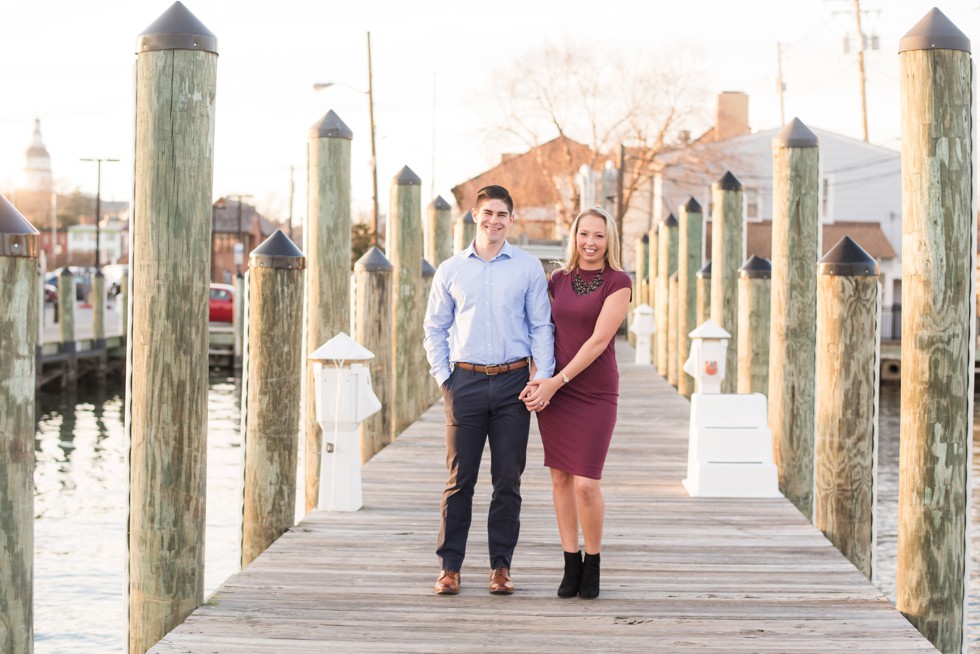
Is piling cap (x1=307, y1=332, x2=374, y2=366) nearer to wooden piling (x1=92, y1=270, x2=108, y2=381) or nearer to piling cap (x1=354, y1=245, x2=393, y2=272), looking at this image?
piling cap (x1=354, y1=245, x2=393, y2=272)

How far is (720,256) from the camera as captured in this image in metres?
14.1

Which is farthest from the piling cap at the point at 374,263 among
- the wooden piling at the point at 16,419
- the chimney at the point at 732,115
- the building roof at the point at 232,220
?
the building roof at the point at 232,220

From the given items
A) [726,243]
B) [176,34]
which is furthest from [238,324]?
[176,34]

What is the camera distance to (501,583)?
18.9 ft

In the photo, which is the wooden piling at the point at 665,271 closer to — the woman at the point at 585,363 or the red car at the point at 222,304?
the woman at the point at 585,363

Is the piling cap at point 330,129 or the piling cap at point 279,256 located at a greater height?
the piling cap at point 330,129

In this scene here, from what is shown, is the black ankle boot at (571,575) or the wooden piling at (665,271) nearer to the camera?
the black ankle boot at (571,575)

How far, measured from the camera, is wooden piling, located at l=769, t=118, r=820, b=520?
8.36 metres

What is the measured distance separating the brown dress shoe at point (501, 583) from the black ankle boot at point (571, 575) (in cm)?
22

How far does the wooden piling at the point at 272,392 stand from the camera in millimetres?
7016

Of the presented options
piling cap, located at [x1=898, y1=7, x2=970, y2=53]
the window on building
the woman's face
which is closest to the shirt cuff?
the woman's face

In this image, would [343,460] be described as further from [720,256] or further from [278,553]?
[720,256]

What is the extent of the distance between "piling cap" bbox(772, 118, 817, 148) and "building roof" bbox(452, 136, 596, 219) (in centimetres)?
3909

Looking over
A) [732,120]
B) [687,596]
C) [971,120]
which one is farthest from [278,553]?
[732,120]
